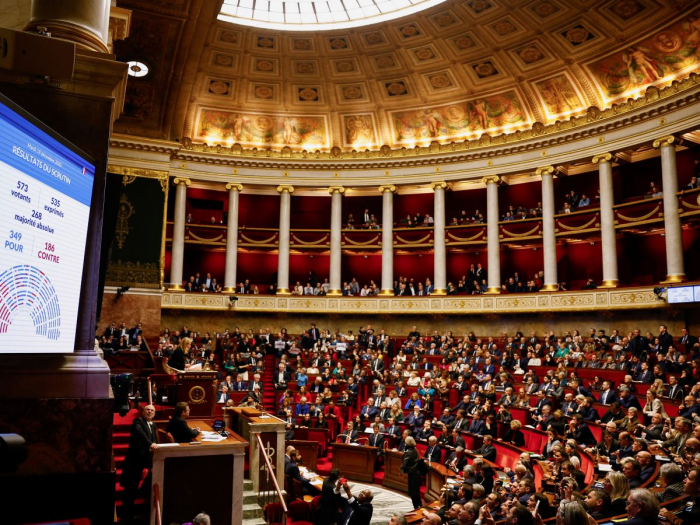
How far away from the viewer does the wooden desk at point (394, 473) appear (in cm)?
1248

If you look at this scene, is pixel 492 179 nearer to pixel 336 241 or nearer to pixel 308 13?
pixel 336 241

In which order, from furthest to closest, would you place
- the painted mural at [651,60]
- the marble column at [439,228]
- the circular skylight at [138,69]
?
the marble column at [439,228]
the circular skylight at [138,69]
the painted mural at [651,60]

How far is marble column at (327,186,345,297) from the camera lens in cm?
2531

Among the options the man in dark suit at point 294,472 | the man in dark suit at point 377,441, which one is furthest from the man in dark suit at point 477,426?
the man in dark suit at point 294,472

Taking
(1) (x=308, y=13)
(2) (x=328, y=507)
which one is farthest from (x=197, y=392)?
(1) (x=308, y=13)

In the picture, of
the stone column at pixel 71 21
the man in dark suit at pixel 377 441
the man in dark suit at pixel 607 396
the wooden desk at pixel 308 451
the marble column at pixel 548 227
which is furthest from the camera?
the marble column at pixel 548 227

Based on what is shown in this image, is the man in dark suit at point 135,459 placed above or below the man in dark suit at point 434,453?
above

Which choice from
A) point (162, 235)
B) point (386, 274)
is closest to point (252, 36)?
point (162, 235)

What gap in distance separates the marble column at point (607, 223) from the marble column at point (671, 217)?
181 centimetres

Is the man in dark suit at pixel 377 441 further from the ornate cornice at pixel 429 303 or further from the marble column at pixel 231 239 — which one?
the marble column at pixel 231 239

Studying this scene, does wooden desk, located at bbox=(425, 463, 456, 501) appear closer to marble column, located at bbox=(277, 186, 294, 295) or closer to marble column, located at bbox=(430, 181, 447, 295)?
marble column, located at bbox=(430, 181, 447, 295)

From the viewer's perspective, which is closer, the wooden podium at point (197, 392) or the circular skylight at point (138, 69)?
the wooden podium at point (197, 392)

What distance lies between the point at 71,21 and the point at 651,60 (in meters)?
20.6

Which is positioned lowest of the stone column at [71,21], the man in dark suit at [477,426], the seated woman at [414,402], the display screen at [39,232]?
the man in dark suit at [477,426]
